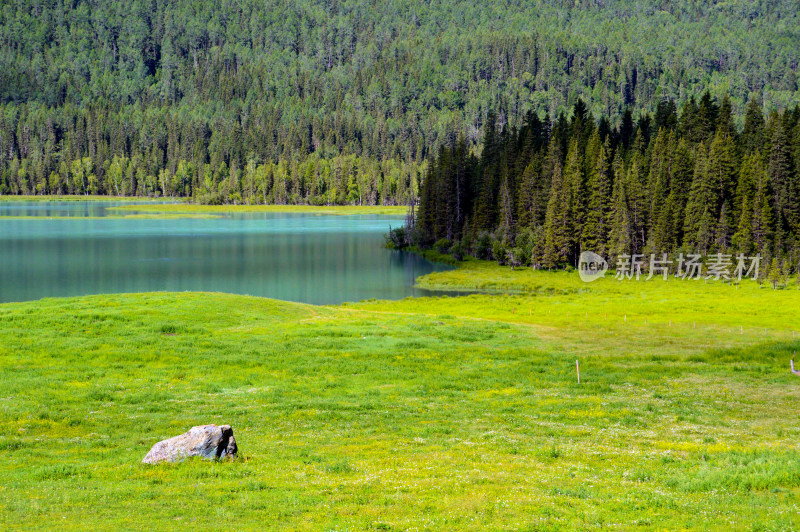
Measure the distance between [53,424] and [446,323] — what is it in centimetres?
3762

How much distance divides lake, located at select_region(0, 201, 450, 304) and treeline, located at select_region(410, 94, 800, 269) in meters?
18.3

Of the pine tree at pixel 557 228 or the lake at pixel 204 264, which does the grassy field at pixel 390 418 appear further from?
the pine tree at pixel 557 228

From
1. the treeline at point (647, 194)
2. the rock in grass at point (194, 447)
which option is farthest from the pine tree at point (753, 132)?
the rock in grass at point (194, 447)

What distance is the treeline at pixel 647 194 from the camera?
115m

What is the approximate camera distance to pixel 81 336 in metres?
47.2

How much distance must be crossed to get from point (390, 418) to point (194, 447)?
33.0 feet

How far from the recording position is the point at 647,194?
4894 inches

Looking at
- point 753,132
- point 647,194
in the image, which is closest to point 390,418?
point 647,194

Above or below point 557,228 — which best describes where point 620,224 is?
above

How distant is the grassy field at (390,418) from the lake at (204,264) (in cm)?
3099

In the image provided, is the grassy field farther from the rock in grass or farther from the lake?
the lake

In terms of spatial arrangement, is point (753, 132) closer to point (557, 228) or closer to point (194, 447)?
point (557, 228)

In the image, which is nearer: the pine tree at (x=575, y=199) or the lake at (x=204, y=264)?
the lake at (x=204, y=264)

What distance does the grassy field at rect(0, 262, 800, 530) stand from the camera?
1697 cm
